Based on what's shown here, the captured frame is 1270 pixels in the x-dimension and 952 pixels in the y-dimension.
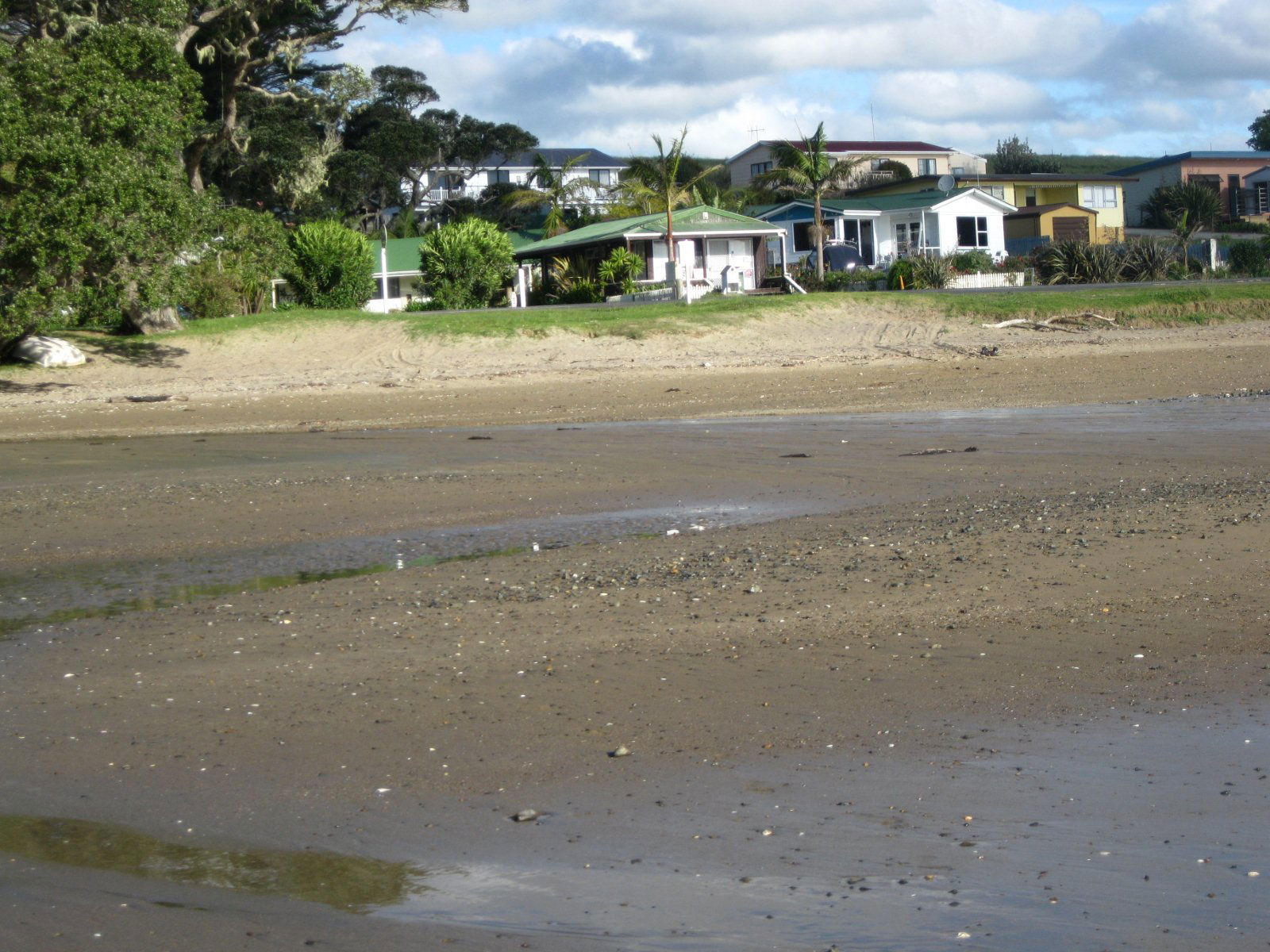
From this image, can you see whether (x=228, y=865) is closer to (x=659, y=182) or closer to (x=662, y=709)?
(x=662, y=709)

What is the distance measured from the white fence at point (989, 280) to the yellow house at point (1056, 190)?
1940cm

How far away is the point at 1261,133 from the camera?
112 metres

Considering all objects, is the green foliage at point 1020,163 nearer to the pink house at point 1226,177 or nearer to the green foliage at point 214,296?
the pink house at point 1226,177

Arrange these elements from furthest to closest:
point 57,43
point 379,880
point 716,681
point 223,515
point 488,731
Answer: point 57,43, point 223,515, point 716,681, point 488,731, point 379,880

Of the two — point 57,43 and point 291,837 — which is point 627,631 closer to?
point 291,837

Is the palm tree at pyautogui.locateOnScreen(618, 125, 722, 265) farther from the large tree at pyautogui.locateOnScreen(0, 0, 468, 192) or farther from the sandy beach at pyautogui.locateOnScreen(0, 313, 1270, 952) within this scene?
the sandy beach at pyautogui.locateOnScreen(0, 313, 1270, 952)

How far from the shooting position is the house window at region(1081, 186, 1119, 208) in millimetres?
63281

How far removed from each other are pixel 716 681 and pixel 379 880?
2238mm

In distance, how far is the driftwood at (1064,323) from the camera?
87.9ft

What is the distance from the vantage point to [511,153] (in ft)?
225

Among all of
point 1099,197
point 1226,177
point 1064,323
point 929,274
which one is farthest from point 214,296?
point 1226,177

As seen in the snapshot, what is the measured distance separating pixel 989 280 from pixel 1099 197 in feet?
99.7

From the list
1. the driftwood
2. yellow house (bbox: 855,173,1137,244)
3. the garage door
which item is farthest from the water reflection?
the garage door

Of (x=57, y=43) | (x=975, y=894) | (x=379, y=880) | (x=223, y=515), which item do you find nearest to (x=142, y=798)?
(x=379, y=880)
